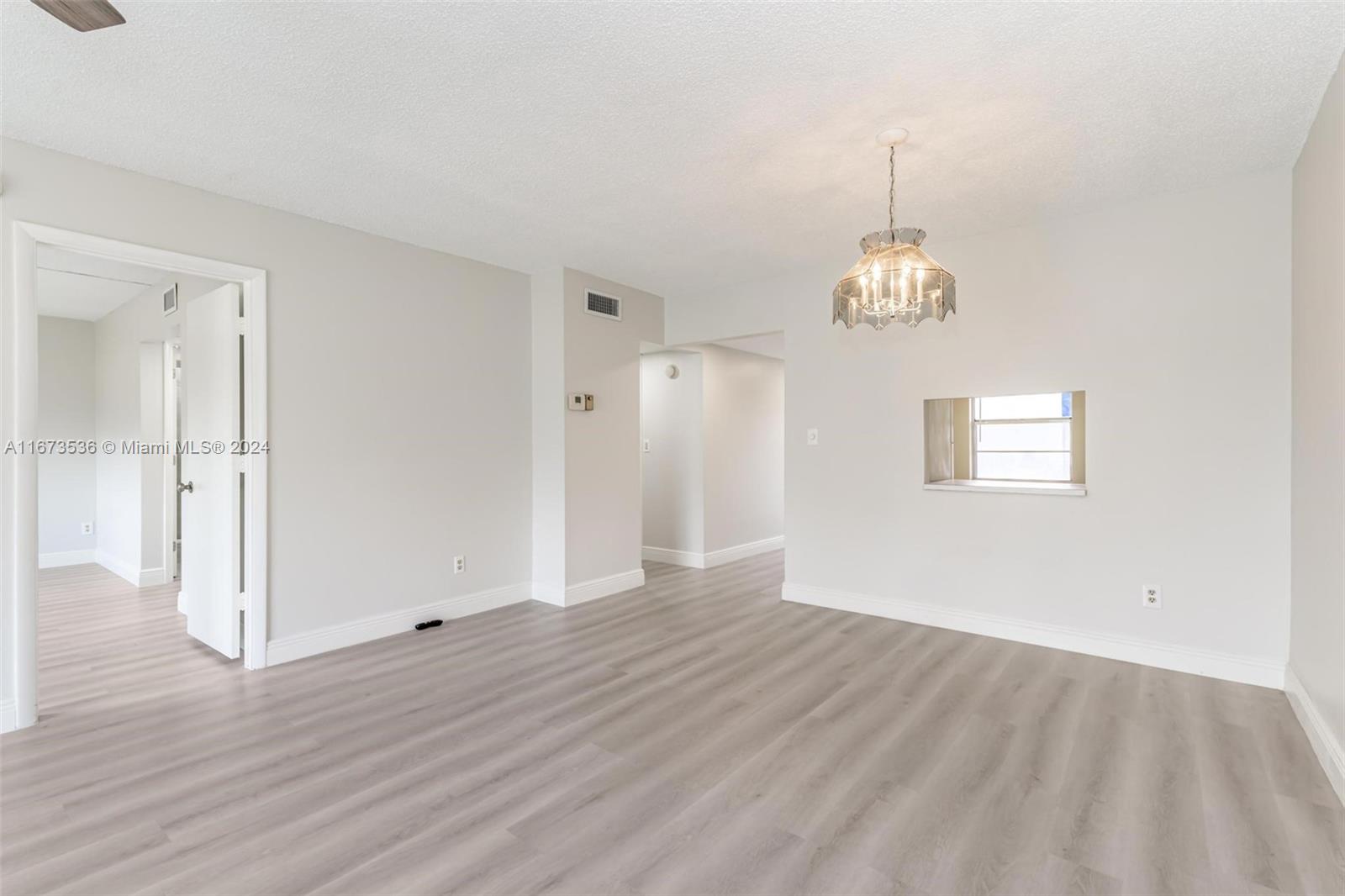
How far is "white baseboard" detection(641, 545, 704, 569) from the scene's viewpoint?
6316 mm

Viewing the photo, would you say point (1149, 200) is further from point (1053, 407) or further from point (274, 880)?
point (274, 880)

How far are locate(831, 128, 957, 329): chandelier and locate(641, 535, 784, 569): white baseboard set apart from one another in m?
3.83

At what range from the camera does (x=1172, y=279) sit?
338cm

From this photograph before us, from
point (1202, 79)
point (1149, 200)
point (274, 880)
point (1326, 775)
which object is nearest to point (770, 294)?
point (1149, 200)

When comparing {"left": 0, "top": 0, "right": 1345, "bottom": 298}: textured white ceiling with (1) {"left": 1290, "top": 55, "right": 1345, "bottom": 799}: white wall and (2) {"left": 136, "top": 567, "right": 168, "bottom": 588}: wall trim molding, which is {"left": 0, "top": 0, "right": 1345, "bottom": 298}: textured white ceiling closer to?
(1) {"left": 1290, "top": 55, "right": 1345, "bottom": 799}: white wall

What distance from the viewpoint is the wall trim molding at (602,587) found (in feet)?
15.9

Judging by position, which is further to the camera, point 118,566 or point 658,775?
point 118,566

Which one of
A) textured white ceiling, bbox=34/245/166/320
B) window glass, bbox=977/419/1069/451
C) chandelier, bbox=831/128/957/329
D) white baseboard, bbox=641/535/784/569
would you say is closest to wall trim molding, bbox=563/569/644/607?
white baseboard, bbox=641/535/784/569

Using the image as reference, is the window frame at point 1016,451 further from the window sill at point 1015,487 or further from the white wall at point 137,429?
the white wall at point 137,429

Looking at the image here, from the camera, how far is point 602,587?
508 centimetres

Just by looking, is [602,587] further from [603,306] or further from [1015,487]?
[1015,487]

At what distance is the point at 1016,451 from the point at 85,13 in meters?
4.99

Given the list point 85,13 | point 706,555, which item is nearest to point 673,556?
point 706,555

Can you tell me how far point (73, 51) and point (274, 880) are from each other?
2.80 metres
